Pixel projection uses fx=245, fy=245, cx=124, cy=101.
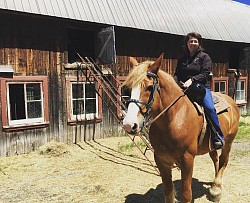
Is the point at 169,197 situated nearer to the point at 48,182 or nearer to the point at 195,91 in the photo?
the point at 195,91

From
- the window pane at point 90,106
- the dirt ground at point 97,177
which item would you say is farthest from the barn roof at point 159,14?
the dirt ground at point 97,177

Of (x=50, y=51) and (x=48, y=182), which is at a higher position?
(x=50, y=51)

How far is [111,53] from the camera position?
935cm

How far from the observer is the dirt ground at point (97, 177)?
5.12 meters

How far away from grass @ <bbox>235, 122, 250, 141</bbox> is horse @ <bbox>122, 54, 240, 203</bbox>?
24.1ft

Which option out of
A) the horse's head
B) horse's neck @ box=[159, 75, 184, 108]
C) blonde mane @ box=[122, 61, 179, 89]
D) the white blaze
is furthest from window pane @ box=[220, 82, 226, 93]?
the white blaze

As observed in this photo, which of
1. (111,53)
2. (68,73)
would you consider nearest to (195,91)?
(111,53)

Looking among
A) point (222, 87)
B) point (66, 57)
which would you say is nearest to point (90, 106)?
point (66, 57)

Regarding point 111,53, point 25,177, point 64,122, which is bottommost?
point 25,177

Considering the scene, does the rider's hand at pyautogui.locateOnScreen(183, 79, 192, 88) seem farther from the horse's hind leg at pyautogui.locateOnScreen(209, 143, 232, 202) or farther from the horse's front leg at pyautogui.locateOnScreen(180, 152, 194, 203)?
the horse's hind leg at pyautogui.locateOnScreen(209, 143, 232, 202)

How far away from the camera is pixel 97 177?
20.6ft

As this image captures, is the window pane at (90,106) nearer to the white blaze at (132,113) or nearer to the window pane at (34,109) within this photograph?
the window pane at (34,109)

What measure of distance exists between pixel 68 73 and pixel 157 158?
6.47 m

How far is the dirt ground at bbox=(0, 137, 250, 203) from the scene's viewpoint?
201 inches
